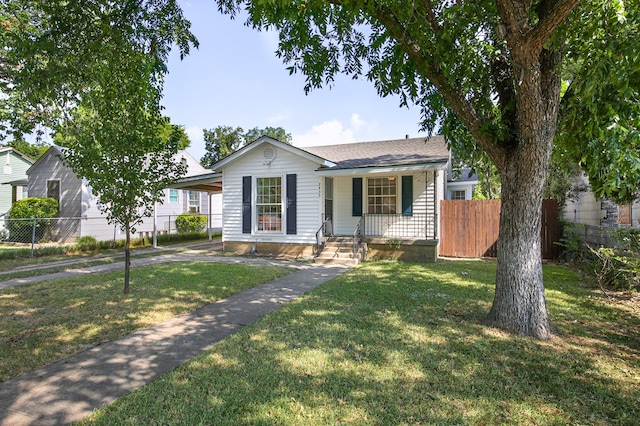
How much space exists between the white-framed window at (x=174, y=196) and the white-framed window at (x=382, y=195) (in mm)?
13409

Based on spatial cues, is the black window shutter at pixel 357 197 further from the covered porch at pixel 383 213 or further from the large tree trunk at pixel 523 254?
the large tree trunk at pixel 523 254

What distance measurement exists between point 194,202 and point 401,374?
2138 cm

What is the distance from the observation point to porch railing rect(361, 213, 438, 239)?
11.4 metres

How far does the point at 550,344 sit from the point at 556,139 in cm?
336

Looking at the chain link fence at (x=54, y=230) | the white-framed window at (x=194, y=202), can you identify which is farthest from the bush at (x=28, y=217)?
the white-framed window at (x=194, y=202)

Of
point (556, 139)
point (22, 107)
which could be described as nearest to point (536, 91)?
point (556, 139)

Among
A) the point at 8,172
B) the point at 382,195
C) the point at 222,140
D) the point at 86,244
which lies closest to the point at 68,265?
the point at 86,244

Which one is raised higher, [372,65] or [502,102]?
[372,65]

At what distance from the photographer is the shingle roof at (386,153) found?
11.2 meters

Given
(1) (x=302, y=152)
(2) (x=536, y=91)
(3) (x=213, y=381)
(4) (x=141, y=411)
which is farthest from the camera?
(1) (x=302, y=152)

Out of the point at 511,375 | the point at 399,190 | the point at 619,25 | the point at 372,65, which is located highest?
the point at 372,65

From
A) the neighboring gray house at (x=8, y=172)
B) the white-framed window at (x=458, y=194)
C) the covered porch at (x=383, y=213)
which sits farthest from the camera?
the neighboring gray house at (x=8, y=172)

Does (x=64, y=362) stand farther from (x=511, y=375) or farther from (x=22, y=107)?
(x=22, y=107)

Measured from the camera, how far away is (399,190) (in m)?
11.7
